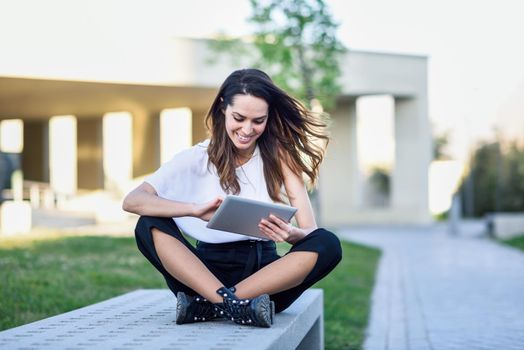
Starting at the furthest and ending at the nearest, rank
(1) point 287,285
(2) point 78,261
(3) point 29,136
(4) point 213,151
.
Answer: (3) point 29,136, (2) point 78,261, (4) point 213,151, (1) point 287,285

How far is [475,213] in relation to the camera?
163 ft

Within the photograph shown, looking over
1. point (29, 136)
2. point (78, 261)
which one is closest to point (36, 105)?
point (29, 136)

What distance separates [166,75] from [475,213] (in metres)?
28.0

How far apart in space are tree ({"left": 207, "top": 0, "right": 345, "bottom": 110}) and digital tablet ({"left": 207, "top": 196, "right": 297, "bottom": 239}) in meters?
15.9

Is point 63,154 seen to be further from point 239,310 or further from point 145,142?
point 239,310

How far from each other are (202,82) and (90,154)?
9.25 meters

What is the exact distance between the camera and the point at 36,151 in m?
36.3

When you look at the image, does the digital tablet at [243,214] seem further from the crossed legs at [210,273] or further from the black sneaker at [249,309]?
the black sneaker at [249,309]

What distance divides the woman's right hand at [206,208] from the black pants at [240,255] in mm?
122

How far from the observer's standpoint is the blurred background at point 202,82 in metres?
20.4

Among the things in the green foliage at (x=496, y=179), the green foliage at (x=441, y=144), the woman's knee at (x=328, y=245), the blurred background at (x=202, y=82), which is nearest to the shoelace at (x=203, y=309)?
the woman's knee at (x=328, y=245)

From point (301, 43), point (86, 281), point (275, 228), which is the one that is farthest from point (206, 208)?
point (301, 43)

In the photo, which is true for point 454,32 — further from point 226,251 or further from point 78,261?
point 226,251

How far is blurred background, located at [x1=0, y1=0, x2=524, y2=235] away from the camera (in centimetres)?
2044
